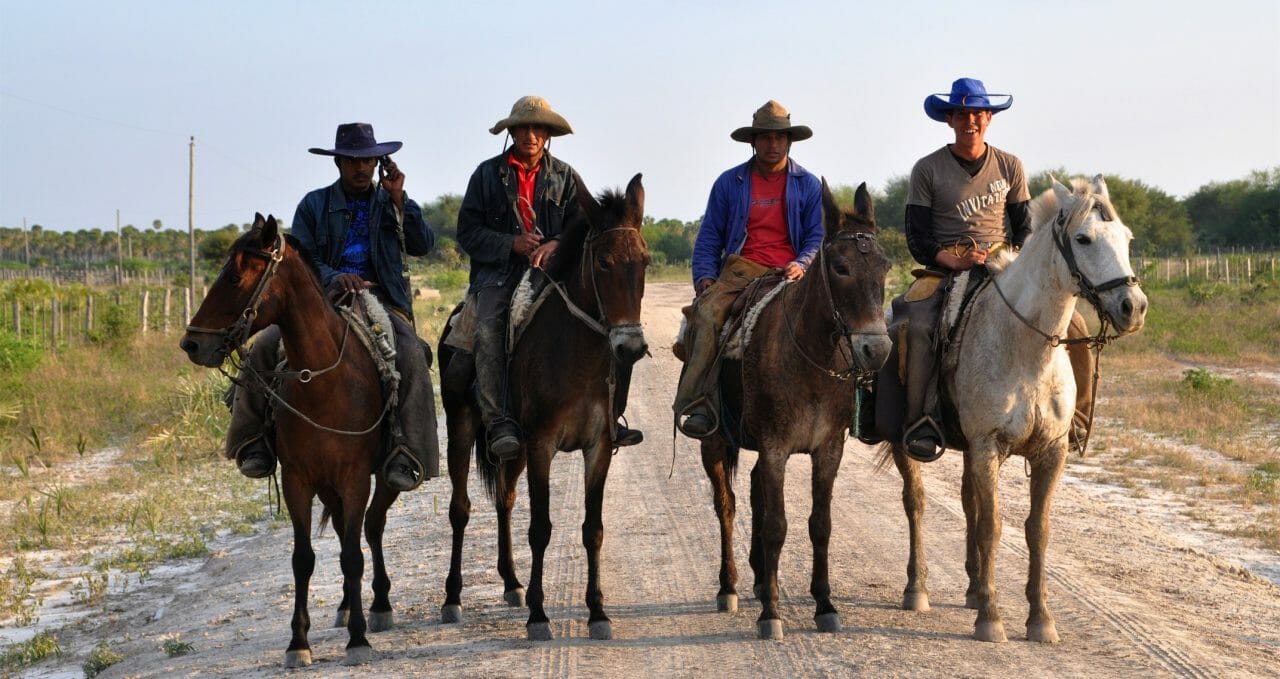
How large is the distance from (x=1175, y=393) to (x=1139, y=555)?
391 inches

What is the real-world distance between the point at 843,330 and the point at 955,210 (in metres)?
1.69

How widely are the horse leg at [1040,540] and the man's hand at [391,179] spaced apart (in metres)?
4.05

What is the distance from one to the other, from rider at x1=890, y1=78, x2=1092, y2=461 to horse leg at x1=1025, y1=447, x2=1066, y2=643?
65cm

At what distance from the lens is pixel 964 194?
7508 millimetres

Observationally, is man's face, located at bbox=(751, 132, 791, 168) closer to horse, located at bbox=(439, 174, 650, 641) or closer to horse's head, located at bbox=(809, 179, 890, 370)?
horse's head, located at bbox=(809, 179, 890, 370)

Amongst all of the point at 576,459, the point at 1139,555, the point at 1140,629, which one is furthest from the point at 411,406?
the point at 576,459

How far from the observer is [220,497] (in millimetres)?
12625

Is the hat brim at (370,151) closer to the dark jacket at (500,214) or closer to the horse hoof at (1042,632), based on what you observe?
the dark jacket at (500,214)

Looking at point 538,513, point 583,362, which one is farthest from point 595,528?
point 583,362

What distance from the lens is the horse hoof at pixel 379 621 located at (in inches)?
277

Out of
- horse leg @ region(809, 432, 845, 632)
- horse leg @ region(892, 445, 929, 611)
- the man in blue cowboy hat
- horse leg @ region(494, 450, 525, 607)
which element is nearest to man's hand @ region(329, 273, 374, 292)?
the man in blue cowboy hat

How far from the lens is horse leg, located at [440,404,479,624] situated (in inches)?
288

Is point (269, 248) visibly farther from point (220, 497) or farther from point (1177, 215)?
point (1177, 215)

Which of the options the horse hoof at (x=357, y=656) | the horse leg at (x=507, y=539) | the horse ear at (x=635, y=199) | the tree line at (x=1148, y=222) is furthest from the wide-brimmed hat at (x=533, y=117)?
the tree line at (x=1148, y=222)
